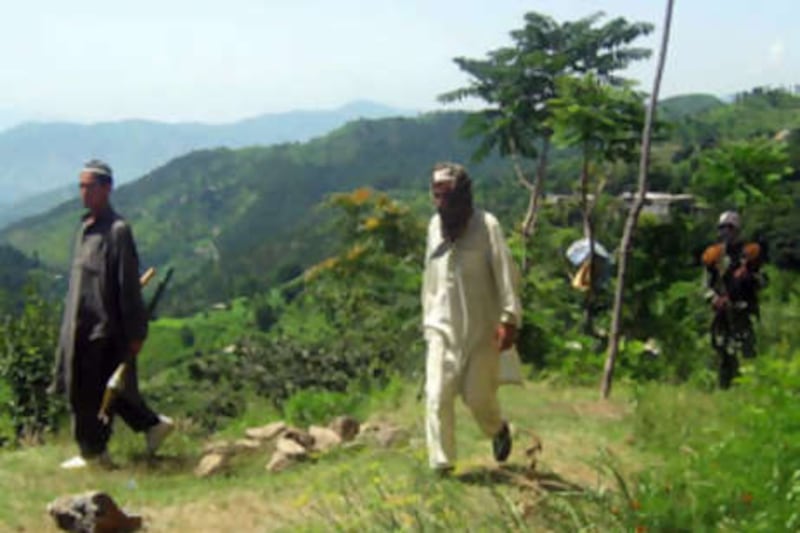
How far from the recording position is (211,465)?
293 inches

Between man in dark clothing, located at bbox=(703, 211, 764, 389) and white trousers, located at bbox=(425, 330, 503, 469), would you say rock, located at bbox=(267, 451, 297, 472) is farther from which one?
man in dark clothing, located at bbox=(703, 211, 764, 389)

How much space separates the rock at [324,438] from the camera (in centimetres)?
777

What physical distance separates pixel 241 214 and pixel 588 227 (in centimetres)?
17462

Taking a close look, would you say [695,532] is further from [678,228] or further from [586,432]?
[678,228]

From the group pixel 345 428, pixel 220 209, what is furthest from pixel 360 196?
pixel 220 209

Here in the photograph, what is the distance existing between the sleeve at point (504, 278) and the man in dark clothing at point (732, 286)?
3370 mm

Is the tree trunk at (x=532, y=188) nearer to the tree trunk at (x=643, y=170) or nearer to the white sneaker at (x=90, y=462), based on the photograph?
the tree trunk at (x=643, y=170)

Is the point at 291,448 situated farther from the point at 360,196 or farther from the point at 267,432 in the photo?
the point at 360,196

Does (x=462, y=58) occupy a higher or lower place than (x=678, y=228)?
higher

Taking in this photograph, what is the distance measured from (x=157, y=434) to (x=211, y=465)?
68 centimetres

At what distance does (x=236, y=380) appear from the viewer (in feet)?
49.3

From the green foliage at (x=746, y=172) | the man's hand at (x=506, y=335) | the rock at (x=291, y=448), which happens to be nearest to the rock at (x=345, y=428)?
the rock at (x=291, y=448)

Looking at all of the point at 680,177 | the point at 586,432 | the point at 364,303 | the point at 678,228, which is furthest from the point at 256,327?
the point at 586,432

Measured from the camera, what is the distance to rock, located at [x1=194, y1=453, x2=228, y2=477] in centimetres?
740
